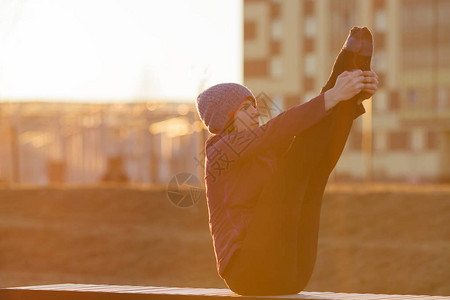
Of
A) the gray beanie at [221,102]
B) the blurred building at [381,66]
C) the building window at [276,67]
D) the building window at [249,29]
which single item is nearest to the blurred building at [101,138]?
the blurred building at [381,66]

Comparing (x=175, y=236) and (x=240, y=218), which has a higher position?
(x=240, y=218)

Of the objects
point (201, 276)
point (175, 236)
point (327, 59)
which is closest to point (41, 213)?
point (175, 236)

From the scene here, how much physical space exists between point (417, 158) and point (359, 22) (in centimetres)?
884

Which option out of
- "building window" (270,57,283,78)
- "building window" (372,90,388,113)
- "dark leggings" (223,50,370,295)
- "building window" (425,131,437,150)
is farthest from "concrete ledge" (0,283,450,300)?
"building window" (372,90,388,113)

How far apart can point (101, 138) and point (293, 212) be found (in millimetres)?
41390

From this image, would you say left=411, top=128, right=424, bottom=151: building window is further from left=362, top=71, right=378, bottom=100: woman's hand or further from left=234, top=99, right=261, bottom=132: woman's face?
left=362, top=71, right=378, bottom=100: woman's hand

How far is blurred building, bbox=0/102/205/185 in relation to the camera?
40.5 meters

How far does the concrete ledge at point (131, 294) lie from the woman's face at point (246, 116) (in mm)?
642

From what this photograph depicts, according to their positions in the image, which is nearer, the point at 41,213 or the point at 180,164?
the point at 41,213

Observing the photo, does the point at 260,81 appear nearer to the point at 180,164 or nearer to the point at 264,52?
the point at 264,52

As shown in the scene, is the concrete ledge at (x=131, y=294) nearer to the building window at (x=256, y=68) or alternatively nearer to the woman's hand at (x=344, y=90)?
the woman's hand at (x=344, y=90)

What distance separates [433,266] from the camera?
15000 millimetres

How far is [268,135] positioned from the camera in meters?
3.54

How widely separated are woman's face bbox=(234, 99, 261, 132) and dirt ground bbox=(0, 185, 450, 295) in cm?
1018
